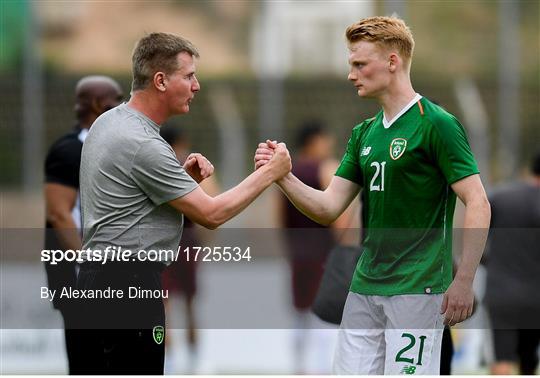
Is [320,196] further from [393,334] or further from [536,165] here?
[536,165]

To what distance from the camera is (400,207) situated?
4871 millimetres

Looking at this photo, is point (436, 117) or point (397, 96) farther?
point (397, 96)

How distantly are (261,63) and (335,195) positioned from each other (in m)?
12.8

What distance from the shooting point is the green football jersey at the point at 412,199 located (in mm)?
4785

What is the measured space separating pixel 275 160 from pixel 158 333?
845 mm

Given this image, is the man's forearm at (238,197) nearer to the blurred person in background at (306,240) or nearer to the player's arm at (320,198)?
the player's arm at (320,198)

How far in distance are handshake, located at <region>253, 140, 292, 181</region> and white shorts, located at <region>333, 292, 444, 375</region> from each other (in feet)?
1.96

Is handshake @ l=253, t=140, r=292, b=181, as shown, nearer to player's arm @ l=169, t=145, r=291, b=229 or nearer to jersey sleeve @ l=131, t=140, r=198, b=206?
player's arm @ l=169, t=145, r=291, b=229

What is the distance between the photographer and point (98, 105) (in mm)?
6449

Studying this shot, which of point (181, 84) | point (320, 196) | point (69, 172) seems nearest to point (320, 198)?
point (320, 196)

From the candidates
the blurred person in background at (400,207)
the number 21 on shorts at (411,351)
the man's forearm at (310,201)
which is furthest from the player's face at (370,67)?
the number 21 on shorts at (411,351)

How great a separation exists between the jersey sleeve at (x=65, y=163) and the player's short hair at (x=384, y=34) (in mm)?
1999

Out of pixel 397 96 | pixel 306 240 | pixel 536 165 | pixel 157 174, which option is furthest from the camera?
pixel 306 240

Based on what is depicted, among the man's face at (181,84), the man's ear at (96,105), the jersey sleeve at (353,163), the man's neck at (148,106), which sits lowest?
the jersey sleeve at (353,163)
